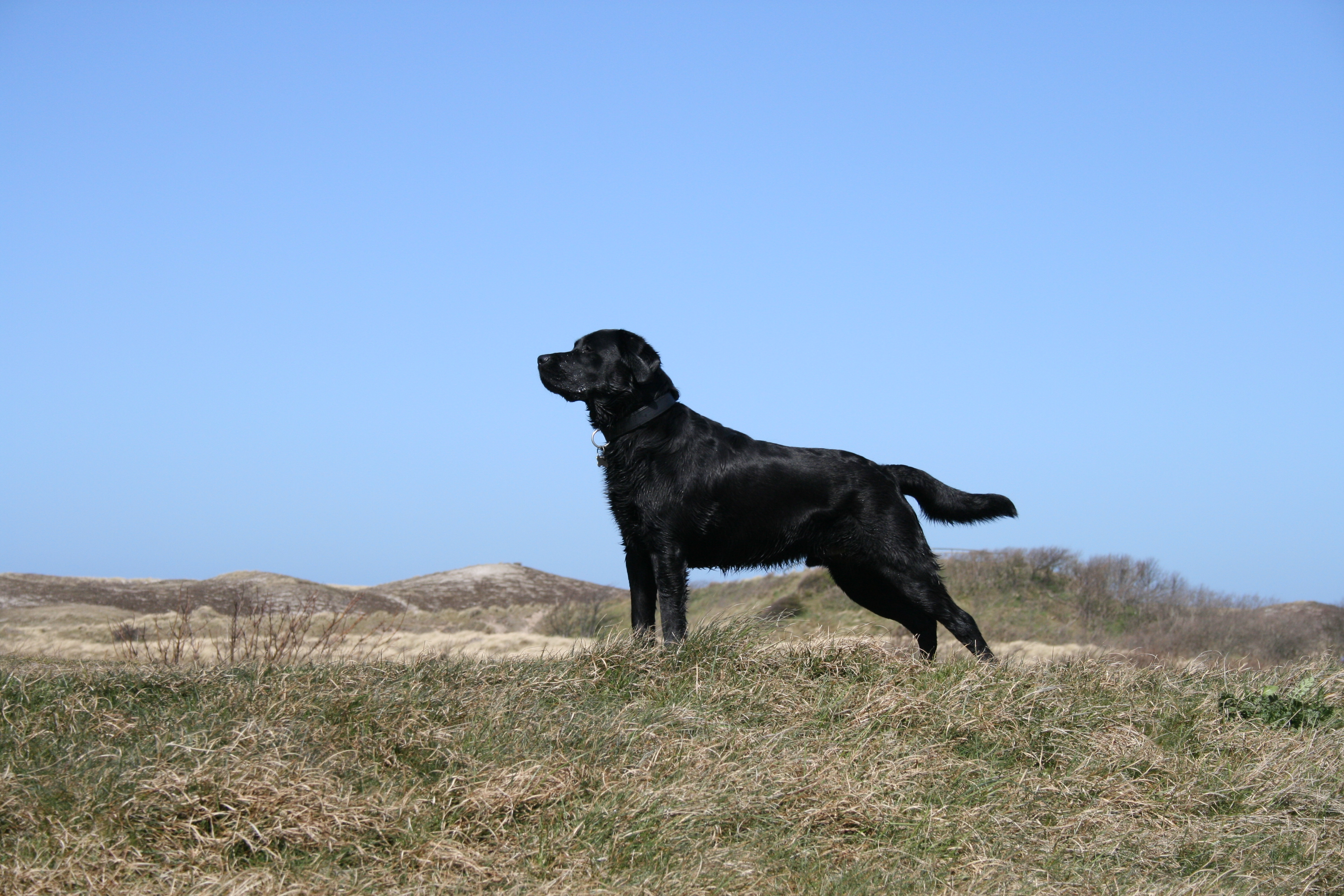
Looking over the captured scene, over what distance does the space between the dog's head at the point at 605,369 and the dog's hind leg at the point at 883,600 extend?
170 cm

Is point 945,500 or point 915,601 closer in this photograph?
point 915,601

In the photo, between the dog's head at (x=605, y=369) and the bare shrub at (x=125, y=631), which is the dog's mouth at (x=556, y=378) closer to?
the dog's head at (x=605, y=369)

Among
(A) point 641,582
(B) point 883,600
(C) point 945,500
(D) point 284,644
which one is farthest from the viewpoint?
(C) point 945,500

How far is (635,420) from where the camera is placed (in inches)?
247

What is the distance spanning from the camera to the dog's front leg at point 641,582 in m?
6.36

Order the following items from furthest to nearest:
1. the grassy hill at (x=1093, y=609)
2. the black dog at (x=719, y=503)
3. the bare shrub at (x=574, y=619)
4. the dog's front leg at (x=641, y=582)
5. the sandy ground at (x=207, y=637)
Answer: the bare shrub at (x=574, y=619)
the grassy hill at (x=1093, y=609)
the sandy ground at (x=207, y=637)
the dog's front leg at (x=641, y=582)
the black dog at (x=719, y=503)

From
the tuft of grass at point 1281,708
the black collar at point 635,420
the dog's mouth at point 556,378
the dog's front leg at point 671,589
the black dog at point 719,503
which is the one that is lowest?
the tuft of grass at point 1281,708

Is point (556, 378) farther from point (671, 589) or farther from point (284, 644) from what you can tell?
point (284, 644)

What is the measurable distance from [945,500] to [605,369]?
2.49m

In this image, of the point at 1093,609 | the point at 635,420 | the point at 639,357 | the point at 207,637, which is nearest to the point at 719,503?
the point at 635,420

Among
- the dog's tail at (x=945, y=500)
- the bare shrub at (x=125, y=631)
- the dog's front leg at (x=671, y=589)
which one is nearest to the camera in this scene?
the dog's front leg at (x=671, y=589)

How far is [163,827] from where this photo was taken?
3.57 metres

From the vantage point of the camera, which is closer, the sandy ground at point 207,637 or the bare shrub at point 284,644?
the bare shrub at point 284,644

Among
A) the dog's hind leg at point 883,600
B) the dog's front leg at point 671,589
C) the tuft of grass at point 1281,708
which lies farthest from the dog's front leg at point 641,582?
the tuft of grass at point 1281,708
